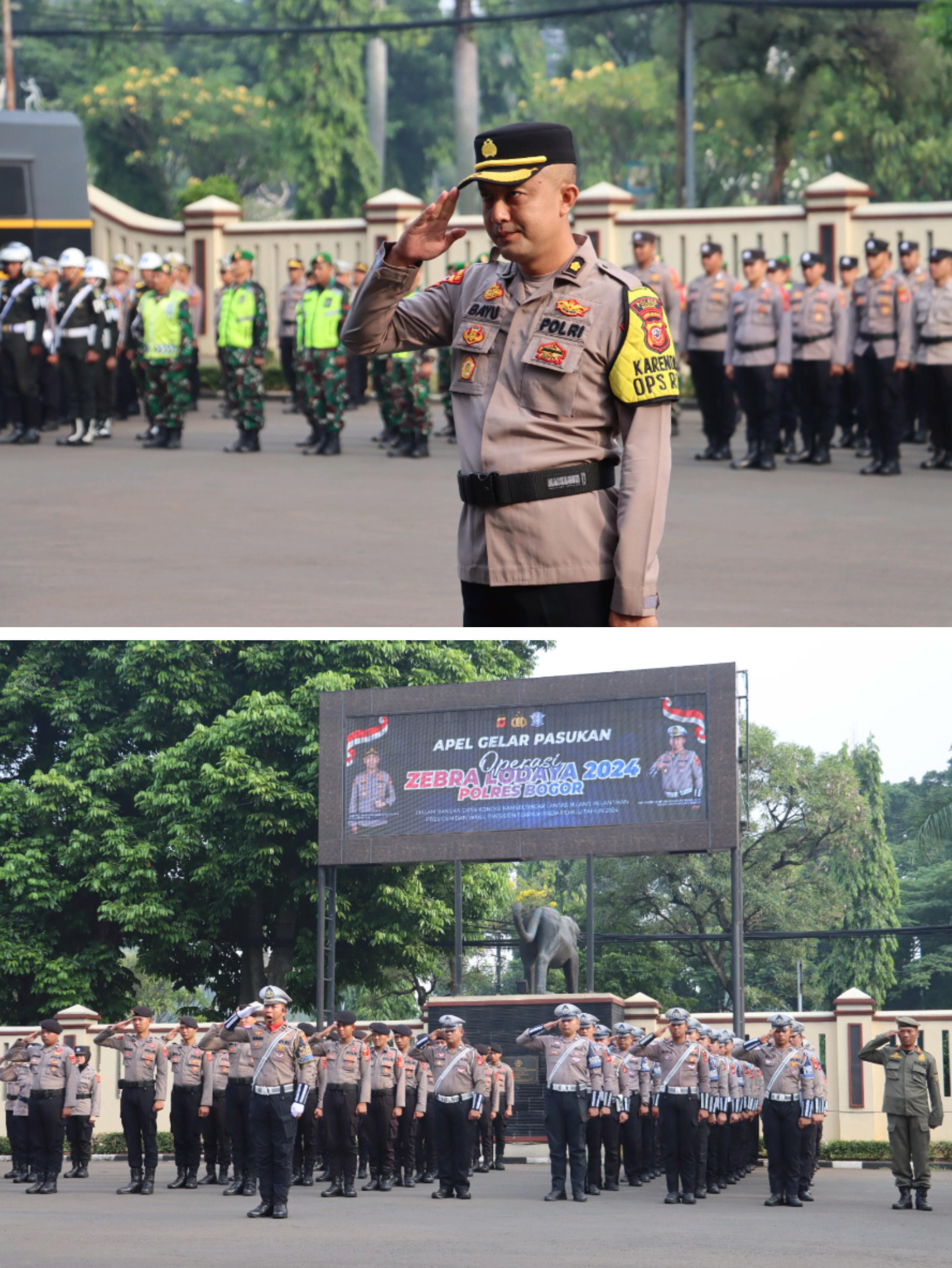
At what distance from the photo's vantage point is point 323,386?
63.2ft

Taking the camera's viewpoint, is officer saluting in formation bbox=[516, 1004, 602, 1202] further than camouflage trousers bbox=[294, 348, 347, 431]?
No

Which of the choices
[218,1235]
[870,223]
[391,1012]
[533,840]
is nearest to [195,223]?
[870,223]

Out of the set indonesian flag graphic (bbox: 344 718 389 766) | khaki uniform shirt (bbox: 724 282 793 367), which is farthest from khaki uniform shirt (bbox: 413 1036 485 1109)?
khaki uniform shirt (bbox: 724 282 793 367)

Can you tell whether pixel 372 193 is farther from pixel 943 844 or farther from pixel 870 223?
pixel 870 223

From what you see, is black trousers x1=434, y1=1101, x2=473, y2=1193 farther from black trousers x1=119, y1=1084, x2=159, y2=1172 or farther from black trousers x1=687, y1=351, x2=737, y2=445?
black trousers x1=687, y1=351, x2=737, y2=445

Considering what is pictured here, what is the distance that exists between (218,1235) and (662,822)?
8156mm

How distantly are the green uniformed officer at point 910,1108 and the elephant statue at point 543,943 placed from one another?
7.97 meters

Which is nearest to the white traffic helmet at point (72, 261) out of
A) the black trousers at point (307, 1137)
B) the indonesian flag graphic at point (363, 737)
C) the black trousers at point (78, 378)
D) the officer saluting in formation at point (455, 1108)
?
the black trousers at point (78, 378)

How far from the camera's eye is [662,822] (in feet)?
55.3

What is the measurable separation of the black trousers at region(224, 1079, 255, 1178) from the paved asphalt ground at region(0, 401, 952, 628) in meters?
3.06

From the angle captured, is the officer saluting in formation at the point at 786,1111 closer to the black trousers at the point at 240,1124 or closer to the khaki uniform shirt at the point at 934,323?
the black trousers at the point at 240,1124

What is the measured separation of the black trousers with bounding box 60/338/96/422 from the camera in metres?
19.7

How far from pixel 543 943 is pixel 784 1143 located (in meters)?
7.75

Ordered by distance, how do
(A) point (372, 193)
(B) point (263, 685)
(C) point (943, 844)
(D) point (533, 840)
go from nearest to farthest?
(D) point (533, 840) < (B) point (263, 685) < (C) point (943, 844) < (A) point (372, 193)
